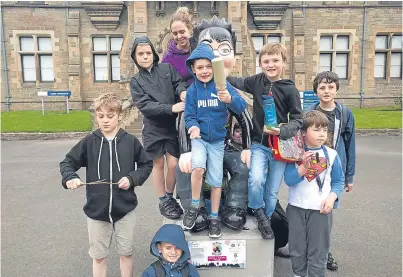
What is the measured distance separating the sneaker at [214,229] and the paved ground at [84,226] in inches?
42.0

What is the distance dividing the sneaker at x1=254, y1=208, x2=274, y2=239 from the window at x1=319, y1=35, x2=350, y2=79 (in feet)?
61.7

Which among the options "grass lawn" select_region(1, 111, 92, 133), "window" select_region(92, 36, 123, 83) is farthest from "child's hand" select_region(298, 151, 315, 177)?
"window" select_region(92, 36, 123, 83)

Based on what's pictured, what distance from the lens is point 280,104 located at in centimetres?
271

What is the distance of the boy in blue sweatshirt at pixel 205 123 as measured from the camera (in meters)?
2.64

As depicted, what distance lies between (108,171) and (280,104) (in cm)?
141

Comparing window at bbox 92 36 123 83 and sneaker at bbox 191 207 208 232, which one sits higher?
window at bbox 92 36 123 83

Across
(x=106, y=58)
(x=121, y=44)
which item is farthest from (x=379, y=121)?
(x=106, y=58)

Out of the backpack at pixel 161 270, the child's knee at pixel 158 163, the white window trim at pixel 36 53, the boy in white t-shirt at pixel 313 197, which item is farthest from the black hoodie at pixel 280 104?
the white window trim at pixel 36 53

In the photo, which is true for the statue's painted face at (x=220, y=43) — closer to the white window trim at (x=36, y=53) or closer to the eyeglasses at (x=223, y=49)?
the eyeglasses at (x=223, y=49)

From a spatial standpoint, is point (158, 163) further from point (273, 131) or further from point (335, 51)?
point (335, 51)

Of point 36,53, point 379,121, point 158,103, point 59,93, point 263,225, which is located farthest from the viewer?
point 36,53

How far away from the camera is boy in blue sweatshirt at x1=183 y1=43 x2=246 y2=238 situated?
2.64 metres

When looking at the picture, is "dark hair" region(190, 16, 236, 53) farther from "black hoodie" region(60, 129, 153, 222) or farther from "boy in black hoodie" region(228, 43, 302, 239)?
"black hoodie" region(60, 129, 153, 222)

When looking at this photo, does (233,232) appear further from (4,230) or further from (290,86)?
(4,230)
